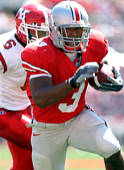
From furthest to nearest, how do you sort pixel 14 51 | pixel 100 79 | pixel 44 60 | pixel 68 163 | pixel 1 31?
1. pixel 1 31
2. pixel 68 163
3. pixel 14 51
4. pixel 100 79
5. pixel 44 60

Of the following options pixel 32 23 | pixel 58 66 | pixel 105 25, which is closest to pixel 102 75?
pixel 58 66

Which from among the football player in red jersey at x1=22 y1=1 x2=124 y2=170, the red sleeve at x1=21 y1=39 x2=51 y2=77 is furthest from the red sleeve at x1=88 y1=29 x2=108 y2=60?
the red sleeve at x1=21 y1=39 x2=51 y2=77

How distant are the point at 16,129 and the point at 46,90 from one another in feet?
4.03

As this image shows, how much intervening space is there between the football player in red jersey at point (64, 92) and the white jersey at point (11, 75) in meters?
0.76

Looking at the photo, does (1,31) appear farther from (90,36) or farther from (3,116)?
(90,36)

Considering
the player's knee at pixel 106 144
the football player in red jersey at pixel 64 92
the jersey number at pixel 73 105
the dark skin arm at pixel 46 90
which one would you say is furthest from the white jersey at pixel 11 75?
the player's knee at pixel 106 144

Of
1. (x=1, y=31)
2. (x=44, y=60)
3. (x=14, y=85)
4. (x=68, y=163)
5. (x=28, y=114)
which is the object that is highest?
(x=44, y=60)

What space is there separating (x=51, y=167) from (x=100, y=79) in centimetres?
68

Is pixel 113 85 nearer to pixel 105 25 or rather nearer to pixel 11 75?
pixel 11 75

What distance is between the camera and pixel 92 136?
3.31 meters

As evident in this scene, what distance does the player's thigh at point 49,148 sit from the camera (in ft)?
11.2

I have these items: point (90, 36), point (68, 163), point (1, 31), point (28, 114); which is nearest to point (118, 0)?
point (1, 31)

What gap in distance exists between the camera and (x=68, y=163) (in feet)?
19.5

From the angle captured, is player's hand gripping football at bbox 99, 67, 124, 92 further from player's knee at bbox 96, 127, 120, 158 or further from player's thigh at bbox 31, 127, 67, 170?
player's thigh at bbox 31, 127, 67, 170
